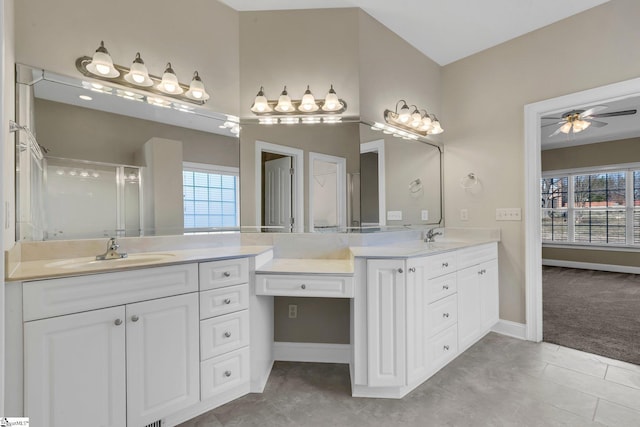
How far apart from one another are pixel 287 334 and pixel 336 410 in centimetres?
75

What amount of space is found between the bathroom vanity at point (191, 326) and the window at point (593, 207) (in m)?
5.44

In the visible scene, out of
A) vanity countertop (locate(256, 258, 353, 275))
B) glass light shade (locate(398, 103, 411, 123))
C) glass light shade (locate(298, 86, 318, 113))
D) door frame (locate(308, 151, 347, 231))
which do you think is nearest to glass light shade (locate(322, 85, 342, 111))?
glass light shade (locate(298, 86, 318, 113))

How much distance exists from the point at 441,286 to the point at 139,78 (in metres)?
2.43

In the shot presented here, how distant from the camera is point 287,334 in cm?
239

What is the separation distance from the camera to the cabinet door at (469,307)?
229 centimetres

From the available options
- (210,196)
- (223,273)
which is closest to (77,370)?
Result: (223,273)

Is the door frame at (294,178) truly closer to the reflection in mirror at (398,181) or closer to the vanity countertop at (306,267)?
the vanity countertop at (306,267)

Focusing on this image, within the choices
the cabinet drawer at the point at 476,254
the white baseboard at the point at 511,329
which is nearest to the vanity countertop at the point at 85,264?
the cabinet drawer at the point at 476,254

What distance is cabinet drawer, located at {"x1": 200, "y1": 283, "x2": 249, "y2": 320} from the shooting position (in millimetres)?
1690

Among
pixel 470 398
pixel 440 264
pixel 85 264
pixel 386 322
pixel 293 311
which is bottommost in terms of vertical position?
pixel 470 398

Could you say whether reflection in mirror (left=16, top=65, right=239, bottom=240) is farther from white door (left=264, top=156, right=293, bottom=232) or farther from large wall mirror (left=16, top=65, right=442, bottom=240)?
white door (left=264, top=156, right=293, bottom=232)

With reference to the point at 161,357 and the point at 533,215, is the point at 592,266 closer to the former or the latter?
the point at 533,215

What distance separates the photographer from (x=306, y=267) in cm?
195

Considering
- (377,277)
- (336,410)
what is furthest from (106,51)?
(336,410)
